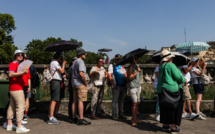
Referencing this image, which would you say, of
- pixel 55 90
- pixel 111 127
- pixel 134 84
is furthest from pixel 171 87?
pixel 55 90

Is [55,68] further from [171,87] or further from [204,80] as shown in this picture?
[204,80]

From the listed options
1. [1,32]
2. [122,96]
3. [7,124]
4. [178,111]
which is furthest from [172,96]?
[1,32]

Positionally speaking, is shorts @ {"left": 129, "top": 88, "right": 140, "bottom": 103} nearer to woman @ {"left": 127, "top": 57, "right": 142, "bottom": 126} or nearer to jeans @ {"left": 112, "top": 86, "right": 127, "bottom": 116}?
woman @ {"left": 127, "top": 57, "right": 142, "bottom": 126}

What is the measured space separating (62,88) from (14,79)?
1548 mm

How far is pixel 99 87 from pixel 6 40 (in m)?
33.2

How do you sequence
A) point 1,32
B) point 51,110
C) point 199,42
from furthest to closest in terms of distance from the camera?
point 1,32, point 199,42, point 51,110

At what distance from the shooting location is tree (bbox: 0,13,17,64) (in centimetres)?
3151

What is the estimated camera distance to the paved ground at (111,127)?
16.0 feet

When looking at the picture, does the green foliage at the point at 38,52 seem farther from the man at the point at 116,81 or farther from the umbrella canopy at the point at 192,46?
the man at the point at 116,81

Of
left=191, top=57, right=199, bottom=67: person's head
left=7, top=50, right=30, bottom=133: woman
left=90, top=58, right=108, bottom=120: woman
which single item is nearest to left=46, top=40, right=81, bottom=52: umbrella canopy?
left=90, top=58, right=108, bottom=120: woman

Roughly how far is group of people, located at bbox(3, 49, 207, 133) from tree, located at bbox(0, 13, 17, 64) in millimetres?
29154

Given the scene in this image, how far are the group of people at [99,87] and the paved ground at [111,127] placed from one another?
195mm

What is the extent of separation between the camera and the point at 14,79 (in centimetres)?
477

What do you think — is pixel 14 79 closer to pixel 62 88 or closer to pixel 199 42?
pixel 62 88
